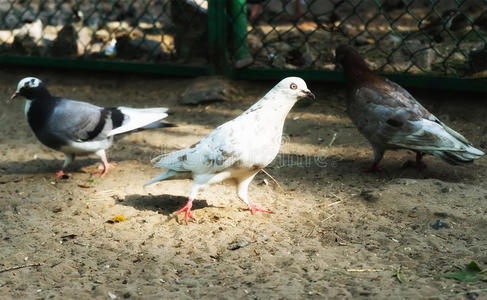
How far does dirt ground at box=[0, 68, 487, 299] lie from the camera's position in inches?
115

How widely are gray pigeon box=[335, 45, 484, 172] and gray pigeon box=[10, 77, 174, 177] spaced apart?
1.70m

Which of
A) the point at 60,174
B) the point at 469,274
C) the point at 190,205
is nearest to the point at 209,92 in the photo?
the point at 60,174

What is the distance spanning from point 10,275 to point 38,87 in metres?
2.35

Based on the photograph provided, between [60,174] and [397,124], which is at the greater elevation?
[397,124]

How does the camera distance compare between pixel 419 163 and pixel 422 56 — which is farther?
pixel 422 56

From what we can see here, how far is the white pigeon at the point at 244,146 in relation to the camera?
11.8ft

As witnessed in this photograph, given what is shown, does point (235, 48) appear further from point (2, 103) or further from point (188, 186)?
point (2, 103)

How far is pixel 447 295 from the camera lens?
102 inches

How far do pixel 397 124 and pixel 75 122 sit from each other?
8.55 feet

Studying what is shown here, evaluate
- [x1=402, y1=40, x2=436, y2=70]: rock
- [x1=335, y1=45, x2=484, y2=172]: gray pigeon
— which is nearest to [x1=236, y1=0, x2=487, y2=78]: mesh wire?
[x1=402, y1=40, x2=436, y2=70]: rock

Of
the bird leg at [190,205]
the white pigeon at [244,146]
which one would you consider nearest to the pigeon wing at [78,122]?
the white pigeon at [244,146]

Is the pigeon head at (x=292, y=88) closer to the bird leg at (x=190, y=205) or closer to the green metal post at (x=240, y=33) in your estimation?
the bird leg at (x=190, y=205)

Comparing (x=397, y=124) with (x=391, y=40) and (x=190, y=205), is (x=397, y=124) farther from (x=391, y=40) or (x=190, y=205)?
(x=391, y=40)

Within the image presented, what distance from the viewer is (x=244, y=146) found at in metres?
3.59
